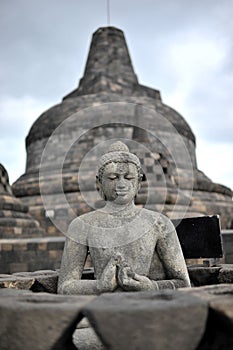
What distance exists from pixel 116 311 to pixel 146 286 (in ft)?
2.76

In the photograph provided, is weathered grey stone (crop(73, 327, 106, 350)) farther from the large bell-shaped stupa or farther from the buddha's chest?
the large bell-shaped stupa

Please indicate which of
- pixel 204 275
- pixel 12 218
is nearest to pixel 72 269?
pixel 204 275

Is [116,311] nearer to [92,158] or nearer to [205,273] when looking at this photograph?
[205,273]

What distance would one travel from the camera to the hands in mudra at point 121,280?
93.0 inches

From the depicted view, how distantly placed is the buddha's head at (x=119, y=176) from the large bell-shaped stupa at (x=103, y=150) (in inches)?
325

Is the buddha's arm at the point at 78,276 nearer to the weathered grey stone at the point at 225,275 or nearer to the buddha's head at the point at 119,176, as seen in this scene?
the buddha's head at the point at 119,176

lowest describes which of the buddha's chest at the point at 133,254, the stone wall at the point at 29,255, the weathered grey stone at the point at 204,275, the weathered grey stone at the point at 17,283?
the stone wall at the point at 29,255

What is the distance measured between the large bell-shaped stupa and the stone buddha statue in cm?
830

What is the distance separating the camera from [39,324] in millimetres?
1695

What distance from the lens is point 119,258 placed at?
2.48 meters

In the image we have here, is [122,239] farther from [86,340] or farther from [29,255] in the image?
[29,255]

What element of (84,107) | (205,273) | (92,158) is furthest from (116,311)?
(84,107)

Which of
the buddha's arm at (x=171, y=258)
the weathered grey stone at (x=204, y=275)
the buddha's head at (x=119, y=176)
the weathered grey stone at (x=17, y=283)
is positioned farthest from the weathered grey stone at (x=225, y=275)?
the weathered grey stone at (x=17, y=283)

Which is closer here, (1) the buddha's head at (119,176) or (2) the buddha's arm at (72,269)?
(2) the buddha's arm at (72,269)
